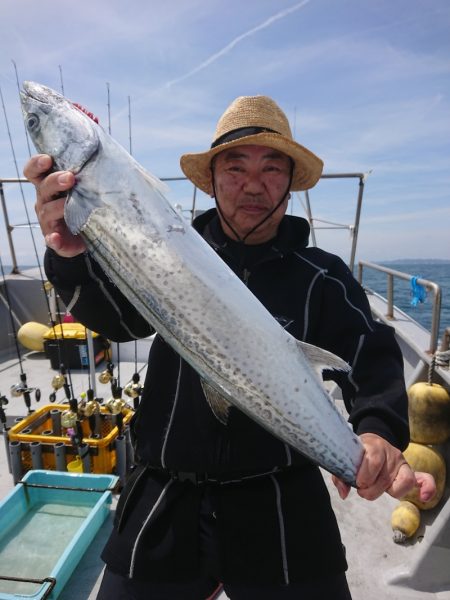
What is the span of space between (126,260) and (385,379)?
141 centimetres

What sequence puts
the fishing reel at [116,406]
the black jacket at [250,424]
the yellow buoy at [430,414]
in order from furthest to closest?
the fishing reel at [116,406] → the yellow buoy at [430,414] → the black jacket at [250,424]

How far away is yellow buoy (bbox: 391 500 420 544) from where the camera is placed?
3703mm

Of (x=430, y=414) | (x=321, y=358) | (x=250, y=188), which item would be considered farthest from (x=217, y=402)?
(x=430, y=414)

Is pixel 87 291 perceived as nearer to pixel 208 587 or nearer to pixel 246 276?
pixel 246 276

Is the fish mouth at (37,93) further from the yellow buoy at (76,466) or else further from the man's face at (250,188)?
the yellow buoy at (76,466)

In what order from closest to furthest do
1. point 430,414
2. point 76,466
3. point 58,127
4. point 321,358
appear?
point 321,358, point 58,127, point 430,414, point 76,466

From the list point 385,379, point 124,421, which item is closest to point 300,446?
point 385,379

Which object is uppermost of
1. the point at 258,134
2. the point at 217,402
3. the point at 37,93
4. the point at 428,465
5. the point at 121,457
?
the point at 37,93

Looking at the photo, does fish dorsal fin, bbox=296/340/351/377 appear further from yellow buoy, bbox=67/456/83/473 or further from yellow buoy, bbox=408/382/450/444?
yellow buoy, bbox=67/456/83/473

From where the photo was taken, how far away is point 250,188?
90.4 inches

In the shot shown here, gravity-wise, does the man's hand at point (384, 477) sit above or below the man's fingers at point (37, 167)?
below

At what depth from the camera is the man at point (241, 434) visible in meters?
2.03

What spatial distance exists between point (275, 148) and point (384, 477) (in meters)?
1.84

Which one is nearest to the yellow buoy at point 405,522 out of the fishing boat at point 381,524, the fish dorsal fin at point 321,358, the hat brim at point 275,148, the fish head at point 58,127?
the fishing boat at point 381,524
